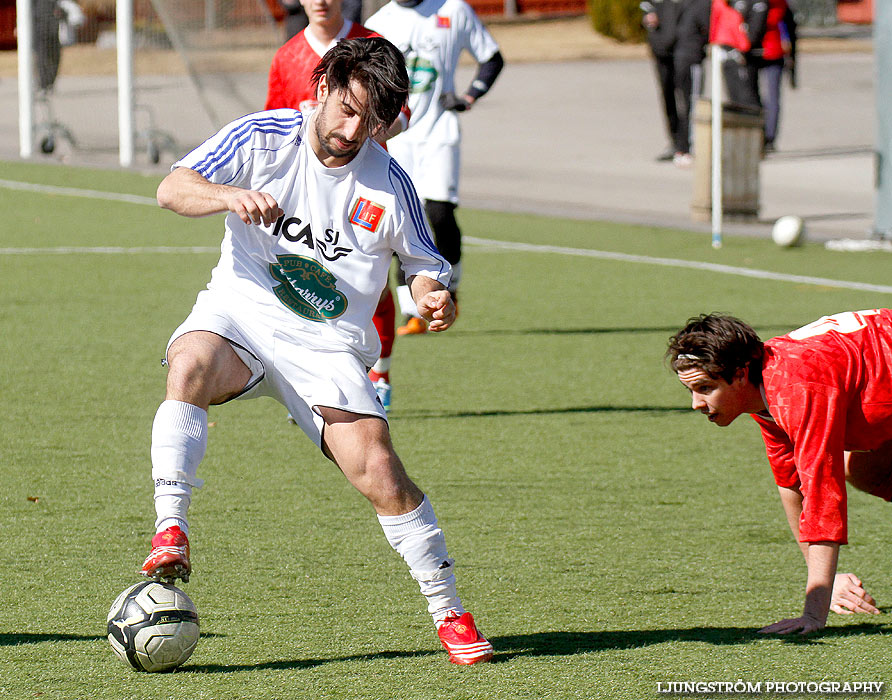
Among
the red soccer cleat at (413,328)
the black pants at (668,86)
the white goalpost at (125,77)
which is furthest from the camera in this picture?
the black pants at (668,86)

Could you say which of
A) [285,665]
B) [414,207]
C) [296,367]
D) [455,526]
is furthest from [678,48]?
[285,665]

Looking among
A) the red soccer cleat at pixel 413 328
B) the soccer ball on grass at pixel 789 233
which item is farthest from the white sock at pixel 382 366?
the soccer ball on grass at pixel 789 233

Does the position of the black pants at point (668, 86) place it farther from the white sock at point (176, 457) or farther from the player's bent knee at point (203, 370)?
the white sock at point (176, 457)

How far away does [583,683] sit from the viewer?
4.11 m

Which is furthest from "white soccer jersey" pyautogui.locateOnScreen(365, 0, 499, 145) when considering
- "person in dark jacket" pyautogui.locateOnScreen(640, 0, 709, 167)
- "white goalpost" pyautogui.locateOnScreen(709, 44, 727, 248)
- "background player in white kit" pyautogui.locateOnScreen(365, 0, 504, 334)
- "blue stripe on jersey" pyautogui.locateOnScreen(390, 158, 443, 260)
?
"person in dark jacket" pyautogui.locateOnScreen(640, 0, 709, 167)

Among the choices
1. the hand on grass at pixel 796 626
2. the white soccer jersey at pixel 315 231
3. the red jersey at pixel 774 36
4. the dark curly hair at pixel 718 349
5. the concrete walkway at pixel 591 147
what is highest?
the white soccer jersey at pixel 315 231

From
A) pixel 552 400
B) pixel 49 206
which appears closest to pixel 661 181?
pixel 49 206

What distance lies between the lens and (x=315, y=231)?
171 inches

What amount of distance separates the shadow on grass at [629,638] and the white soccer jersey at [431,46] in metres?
5.34

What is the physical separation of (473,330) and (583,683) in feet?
19.0

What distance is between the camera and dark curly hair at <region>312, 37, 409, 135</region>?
4102 millimetres

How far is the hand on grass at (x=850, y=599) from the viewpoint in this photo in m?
4.69

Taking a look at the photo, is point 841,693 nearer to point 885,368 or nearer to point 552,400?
point 885,368

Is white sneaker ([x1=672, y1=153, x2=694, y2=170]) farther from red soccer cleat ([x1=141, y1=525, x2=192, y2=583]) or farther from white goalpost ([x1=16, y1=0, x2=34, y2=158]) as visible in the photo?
red soccer cleat ([x1=141, y1=525, x2=192, y2=583])
